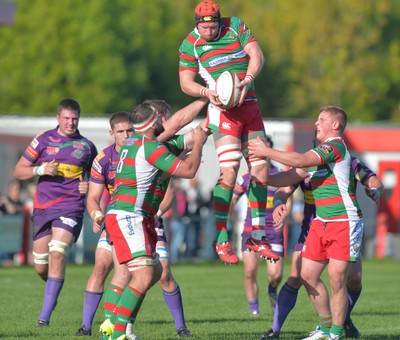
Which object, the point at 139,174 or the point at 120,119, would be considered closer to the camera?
the point at 139,174

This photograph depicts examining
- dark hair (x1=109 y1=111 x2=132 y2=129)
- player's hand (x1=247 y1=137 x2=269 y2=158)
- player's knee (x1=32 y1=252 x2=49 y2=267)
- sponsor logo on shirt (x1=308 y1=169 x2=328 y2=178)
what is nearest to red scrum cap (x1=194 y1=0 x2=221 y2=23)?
A: player's hand (x1=247 y1=137 x2=269 y2=158)

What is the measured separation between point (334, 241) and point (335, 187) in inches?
20.8

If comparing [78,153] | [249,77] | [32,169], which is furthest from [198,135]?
[32,169]

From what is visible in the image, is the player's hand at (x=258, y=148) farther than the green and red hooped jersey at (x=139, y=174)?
Yes

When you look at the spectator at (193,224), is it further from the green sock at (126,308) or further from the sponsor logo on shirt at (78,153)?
the green sock at (126,308)

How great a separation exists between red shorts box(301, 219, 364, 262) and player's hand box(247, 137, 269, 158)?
0.89 m

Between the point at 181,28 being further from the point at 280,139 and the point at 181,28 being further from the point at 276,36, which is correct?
the point at 280,139

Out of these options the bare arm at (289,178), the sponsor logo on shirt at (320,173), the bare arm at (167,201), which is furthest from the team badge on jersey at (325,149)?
the bare arm at (167,201)

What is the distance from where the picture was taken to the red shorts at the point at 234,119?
11.6 m

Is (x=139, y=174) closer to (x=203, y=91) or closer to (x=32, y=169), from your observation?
(x=203, y=91)

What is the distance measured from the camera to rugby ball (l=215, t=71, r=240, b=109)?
11.1 m

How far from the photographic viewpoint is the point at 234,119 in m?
11.6

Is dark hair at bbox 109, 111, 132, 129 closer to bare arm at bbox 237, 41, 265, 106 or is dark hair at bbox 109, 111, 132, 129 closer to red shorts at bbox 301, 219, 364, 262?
bare arm at bbox 237, 41, 265, 106

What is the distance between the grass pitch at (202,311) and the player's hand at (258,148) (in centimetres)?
193
